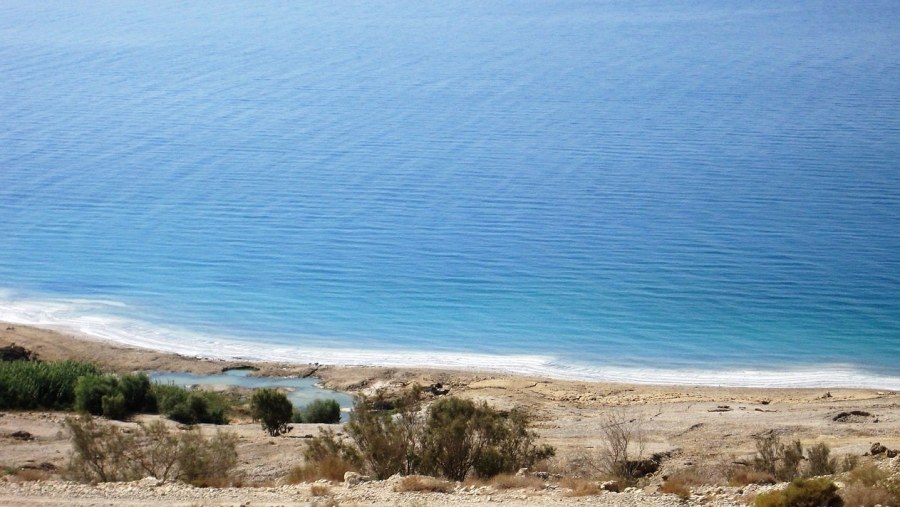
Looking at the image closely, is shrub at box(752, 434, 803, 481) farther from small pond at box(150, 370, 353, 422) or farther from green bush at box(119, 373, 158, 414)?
green bush at box(119, 373, 158, 414)

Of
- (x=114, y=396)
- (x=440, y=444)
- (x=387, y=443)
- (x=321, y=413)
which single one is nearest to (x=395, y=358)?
(x=321, y=413)

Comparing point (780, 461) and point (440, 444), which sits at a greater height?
point (780, 461)

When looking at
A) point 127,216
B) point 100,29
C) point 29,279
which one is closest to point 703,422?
point 29,279

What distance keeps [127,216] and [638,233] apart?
57.9 feet

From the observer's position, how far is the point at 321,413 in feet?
66.8

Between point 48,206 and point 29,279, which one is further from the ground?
point 48,206

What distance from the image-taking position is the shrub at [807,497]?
11172 mm

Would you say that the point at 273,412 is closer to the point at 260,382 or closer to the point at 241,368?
the point at 260,382

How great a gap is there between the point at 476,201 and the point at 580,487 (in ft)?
80.8

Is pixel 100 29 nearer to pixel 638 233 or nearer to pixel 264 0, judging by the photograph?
pixel 264 0

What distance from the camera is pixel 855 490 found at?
11.4 meters

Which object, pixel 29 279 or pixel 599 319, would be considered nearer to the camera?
pixel 599 319

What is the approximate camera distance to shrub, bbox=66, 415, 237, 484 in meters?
13.9

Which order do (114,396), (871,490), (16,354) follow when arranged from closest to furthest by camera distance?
(871,490), (114,396), (16,354)
